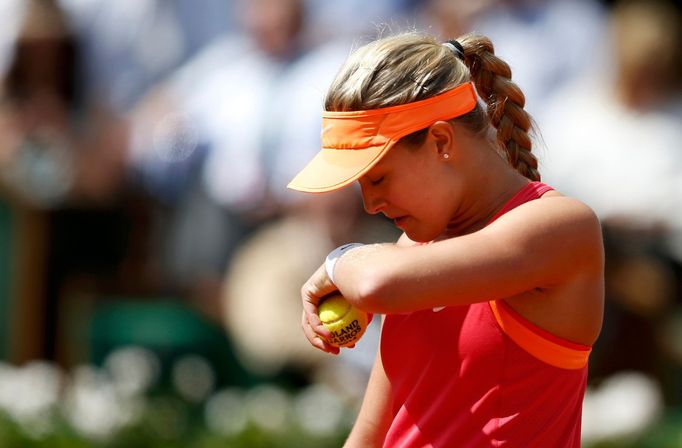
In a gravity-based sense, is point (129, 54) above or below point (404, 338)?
below

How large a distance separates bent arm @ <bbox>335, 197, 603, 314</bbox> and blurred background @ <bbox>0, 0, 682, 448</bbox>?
3559 millimetres

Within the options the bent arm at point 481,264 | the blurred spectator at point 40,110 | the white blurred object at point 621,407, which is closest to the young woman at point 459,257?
the bent arm at point 481,264

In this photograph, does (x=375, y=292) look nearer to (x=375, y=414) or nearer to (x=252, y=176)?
(x=375, y=414)

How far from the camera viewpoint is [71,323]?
7918 millimetres

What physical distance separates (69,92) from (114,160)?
54 cm

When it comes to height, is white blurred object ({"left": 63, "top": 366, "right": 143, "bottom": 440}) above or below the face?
below

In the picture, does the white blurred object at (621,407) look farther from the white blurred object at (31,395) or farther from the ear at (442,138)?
the ear at (442,138)

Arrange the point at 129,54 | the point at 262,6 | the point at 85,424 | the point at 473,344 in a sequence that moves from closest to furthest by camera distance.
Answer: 1. the point at 473,344
2. the point at 85,424
3. the point at 262,6
4. the point at 129,54

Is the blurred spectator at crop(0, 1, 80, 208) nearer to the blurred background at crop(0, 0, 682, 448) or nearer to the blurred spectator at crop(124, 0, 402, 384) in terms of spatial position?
the blurred background at crop(0, 0, 682, 448)

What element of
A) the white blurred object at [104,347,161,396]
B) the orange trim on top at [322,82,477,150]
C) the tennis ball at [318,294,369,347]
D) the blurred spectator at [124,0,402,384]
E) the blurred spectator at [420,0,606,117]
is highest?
the orange trim on top at [322,82,477,150]

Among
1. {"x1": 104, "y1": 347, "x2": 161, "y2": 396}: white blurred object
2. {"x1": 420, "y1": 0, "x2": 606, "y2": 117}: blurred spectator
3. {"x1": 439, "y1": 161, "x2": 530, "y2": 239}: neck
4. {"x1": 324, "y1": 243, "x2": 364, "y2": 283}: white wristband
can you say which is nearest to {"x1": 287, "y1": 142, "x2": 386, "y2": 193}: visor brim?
{"x1": 324, "y1": 243, "x2": 364, "y2": 283}: white wristband

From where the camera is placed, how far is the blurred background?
21.7ft

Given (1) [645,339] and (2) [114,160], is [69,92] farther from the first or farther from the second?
(1) [645,339]

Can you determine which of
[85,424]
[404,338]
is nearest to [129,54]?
[85,424]
